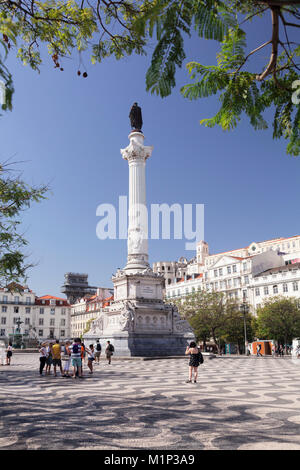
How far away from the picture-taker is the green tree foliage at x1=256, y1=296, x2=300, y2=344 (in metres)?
50.5

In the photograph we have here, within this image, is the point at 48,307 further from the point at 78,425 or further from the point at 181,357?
the point at 78,425

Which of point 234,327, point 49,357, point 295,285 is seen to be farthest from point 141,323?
point 295,285

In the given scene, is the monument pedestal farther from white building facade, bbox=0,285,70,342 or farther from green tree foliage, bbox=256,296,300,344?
white building facade, bbox=0,285,70,342

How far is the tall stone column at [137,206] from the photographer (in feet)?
115

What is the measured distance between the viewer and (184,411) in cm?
791

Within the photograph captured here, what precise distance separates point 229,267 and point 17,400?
66083 mm

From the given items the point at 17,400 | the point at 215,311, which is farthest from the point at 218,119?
the point at 215,311

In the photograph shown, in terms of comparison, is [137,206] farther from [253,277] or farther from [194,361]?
[253,277]

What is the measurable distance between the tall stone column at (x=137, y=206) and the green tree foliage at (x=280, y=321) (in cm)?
2447

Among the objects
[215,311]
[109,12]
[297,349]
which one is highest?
[109,12]

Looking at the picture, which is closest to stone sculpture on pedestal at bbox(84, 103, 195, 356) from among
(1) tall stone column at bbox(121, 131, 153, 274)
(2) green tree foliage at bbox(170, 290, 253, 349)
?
(1) tall stone column at bbox(121, 131, 153, 274)

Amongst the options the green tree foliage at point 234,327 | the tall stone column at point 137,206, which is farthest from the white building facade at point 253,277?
the tall stone column at point 137,206

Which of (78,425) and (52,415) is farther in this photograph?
(52,415)

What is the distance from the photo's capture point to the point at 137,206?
35.8m
